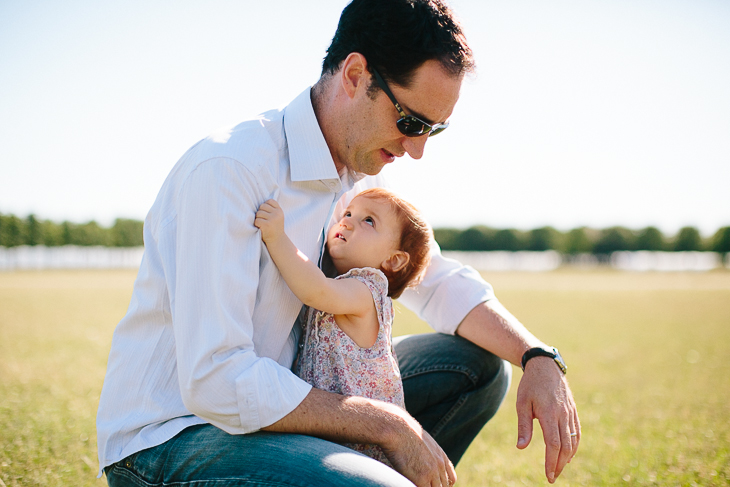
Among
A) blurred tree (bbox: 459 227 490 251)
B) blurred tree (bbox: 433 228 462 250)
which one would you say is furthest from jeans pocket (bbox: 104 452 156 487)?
blurred tree (bbox: 459 227 490 251)

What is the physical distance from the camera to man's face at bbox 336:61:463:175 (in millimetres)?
2260

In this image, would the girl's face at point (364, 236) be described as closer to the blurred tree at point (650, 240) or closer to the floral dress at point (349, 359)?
the floral dress at point (349, 359)

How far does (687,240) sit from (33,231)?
11622 cm

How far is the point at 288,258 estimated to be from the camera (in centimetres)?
195

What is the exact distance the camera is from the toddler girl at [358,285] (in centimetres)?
199

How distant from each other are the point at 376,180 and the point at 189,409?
5.61 feet

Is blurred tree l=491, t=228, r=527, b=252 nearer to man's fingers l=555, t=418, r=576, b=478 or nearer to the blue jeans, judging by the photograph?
man's fingers l=555, t=418, r=576, b=478

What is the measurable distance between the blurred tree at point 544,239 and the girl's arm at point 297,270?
105823 mm

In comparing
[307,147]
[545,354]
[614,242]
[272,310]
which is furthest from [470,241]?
[272,310]

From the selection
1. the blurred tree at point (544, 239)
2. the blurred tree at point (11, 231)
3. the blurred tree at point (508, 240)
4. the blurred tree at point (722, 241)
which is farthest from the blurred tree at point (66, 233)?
the blurred tree at point (722, 241)

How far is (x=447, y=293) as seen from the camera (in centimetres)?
287

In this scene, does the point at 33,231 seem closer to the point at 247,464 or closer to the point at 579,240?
the point at 247,464

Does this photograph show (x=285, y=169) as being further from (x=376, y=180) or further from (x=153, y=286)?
(x=376, y=180)

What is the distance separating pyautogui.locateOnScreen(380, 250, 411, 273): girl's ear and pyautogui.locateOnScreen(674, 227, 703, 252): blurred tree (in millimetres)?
113697
